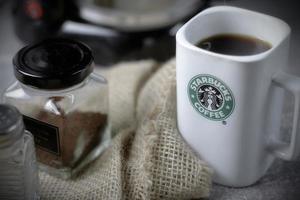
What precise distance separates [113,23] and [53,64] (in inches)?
9.0

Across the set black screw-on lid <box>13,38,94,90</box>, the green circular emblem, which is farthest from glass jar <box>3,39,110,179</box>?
the green circular emblem

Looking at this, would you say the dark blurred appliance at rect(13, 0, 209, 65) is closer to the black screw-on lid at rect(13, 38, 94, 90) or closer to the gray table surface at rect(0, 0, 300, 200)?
the gray table surface at rect(0, 0, 300, 200)

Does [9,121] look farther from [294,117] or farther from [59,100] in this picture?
[294,117]

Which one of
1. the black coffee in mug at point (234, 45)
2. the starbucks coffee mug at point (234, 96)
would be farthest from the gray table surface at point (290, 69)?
the black coffee in mug at point (234, 45)

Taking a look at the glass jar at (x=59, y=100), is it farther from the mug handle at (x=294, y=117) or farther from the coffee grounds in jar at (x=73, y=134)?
the mug handle at (x=294, y=117)

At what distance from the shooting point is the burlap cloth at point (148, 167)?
0.55 m

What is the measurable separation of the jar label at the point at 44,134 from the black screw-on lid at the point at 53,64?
0.04 metres

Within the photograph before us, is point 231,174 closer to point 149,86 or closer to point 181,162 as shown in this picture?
point 181,162

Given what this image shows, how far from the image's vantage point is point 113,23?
2.53 feet

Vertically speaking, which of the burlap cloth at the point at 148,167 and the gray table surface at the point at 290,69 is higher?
the burlap cloth at the point at 148,167

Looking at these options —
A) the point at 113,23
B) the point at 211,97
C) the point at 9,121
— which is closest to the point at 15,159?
the point at 9,121

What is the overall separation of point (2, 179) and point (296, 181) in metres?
0.27

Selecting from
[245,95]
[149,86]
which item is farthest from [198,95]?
[149,86]

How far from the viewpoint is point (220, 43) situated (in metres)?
0.56
